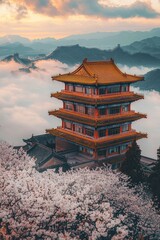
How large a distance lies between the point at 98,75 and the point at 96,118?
22.1 feet

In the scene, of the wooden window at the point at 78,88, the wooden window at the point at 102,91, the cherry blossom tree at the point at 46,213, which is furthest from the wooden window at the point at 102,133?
the cherry blossom tree at the point at 46,213

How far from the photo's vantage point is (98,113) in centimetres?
5022

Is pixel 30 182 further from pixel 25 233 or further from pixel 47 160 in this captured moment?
pixel 47 160

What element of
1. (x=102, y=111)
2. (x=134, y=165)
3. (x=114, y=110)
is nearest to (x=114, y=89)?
(x=114, y=110)

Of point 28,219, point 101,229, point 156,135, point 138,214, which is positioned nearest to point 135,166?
point 138,214

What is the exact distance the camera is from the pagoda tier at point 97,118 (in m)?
49.3

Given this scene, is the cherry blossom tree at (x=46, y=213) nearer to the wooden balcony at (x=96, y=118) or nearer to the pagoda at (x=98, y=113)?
the wooden balcony at (x=96, y=118)

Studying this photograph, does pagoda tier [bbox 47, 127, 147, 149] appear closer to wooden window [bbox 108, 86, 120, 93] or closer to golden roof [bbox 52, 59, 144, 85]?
wooden window [bbox 108, 86, 120, 93]

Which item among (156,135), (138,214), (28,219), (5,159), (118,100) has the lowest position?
(156,135)

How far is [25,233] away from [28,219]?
1163mm

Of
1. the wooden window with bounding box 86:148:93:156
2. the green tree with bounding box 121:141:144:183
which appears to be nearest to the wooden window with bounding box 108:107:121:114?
the wooden window with bounding box 86:148:93:156

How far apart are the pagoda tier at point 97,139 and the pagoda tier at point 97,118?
8.18 ft

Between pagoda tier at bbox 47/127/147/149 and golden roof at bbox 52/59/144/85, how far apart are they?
28.1 feet

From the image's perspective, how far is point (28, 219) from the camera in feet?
82.0
